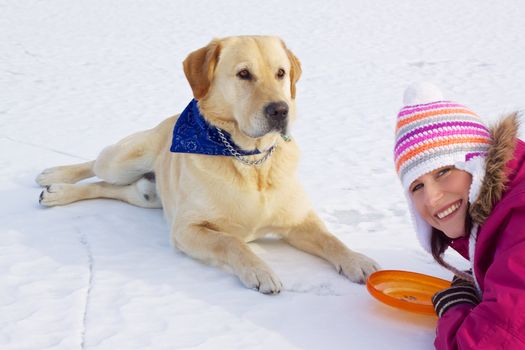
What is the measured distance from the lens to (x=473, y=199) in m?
2.53

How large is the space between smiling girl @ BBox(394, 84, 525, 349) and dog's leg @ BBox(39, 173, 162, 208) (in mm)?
2454

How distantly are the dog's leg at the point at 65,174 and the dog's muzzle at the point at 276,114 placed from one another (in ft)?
7.19

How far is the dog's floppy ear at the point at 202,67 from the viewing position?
12.9 feet

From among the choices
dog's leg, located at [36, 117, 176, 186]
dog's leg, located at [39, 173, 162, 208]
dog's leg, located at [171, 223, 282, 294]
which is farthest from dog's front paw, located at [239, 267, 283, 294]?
dog's leg, located at [36, 117, 176, 186]

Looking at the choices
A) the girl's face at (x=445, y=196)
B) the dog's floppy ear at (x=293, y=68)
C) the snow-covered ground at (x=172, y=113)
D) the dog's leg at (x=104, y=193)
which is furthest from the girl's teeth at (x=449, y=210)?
the dog's leg at (x=104, y=193)

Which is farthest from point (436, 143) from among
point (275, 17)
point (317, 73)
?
point (275, 17)

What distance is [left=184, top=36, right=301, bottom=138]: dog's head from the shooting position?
3701mm

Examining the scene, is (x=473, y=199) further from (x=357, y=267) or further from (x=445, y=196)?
(x=357, y=267)

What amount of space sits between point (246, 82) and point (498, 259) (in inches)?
76.4

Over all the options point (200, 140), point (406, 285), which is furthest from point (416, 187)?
point (200, 140)

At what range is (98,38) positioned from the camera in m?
12.9

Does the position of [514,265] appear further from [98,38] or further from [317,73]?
[98,38]

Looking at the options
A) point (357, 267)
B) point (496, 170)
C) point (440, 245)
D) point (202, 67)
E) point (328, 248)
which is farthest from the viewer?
point (202, 67)

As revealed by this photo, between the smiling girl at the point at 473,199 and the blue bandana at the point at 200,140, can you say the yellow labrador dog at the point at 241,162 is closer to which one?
the blue bandana at the point at 200,140
